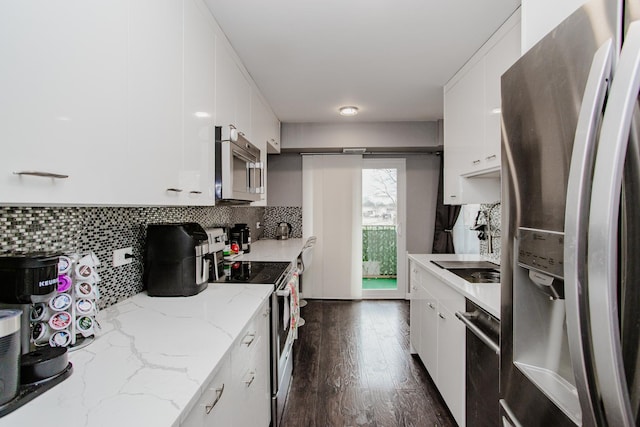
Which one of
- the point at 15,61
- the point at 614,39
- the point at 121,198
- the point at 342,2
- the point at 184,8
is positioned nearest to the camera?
the point at 614,39

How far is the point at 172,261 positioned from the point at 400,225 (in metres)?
3.40

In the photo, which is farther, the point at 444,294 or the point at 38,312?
the point at 444,294

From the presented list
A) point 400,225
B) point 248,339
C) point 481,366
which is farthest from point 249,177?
point 400,225

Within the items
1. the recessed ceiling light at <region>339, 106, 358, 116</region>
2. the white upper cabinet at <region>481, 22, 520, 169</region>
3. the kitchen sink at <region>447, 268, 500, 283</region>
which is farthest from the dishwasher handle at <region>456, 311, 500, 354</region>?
the recessed ceiling light at <region>339, 106, 358, 116</region>

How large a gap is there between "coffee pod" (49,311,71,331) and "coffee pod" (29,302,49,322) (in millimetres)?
24

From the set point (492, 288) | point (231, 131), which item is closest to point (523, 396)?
point (492, 288)

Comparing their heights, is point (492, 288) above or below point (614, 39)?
below

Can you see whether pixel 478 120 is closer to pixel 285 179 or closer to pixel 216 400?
pixel 216 400

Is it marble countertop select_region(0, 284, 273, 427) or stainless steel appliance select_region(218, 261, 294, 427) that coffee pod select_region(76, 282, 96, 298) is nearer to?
marble countertop select_region(0, 284, 273, 427)

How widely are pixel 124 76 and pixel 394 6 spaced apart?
1.36m

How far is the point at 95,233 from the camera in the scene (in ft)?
4.31

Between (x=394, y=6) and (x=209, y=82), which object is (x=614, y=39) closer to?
(x=394, y=6)

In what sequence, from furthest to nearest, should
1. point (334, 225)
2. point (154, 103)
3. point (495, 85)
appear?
point (334, 225)
point (495, 85)
point (154, 103)

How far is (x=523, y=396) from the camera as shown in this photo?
0.80 m
